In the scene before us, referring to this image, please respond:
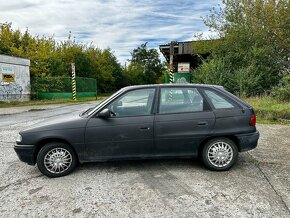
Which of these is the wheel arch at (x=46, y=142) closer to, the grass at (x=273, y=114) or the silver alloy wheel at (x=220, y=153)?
the silver alloy wheel at (x=220, y=153)

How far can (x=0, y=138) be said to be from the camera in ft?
24.2

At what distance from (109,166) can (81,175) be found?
62 cm

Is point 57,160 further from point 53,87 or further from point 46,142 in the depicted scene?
point 53,87

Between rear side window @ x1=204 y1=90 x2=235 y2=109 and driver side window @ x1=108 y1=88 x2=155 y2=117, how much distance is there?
1.06m

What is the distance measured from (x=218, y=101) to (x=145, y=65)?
69.5 meters

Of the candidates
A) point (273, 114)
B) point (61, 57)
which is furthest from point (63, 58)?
point (273, 114)

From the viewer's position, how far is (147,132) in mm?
4305

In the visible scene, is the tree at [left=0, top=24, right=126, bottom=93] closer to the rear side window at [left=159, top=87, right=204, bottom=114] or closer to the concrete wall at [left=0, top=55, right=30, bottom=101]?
the concrete wall at [left=0, top=55, right=30, bottom=101]

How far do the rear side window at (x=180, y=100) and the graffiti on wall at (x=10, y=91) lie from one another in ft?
63.5

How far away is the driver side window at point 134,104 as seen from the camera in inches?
173

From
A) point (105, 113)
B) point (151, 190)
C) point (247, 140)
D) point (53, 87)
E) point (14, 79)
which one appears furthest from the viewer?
point (53, 87)

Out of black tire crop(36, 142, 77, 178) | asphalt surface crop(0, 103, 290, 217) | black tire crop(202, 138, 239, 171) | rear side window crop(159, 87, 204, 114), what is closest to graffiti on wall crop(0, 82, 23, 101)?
asphalt surface crop(0, 103, 290, 217)

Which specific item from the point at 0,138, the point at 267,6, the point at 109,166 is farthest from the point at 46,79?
the point at 109,166

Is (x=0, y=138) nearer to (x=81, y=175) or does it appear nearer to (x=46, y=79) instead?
(x=81, y=175)
